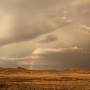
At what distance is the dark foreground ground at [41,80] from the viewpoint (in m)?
6.75

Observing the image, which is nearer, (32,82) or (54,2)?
(32,82)

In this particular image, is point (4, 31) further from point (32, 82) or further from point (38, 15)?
point (32, 82)

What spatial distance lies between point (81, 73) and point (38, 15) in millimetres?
1760

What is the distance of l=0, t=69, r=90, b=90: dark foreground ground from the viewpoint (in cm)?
675

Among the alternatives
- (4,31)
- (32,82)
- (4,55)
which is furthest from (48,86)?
(4,31)

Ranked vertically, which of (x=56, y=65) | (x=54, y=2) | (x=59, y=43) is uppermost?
(x=54, y=2)

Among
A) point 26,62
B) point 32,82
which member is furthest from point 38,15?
point 32,82

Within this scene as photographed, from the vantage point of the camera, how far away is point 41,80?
6.85 meters

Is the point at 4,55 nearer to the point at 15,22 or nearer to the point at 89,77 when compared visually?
the point at 15,22

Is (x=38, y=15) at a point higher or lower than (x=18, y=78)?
higher

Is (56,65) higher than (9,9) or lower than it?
lower

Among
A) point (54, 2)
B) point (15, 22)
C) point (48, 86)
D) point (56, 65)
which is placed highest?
point (54, 2)

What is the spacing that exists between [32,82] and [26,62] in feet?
1.66

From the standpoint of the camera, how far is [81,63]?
704 cm
